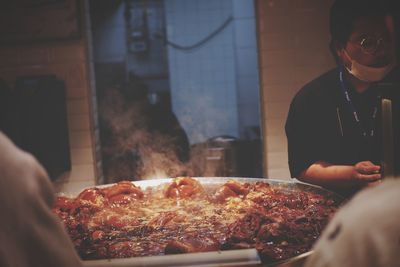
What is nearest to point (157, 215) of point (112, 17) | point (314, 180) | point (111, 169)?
point (314, 180)

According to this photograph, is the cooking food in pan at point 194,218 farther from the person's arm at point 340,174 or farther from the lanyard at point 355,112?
the lanyard at point 355,112

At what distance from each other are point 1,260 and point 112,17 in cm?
611

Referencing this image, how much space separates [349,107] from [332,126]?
18cm

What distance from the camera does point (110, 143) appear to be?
5195 millimetres

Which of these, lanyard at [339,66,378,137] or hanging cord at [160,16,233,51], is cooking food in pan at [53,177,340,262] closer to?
lanyard at [339,66,378,137]

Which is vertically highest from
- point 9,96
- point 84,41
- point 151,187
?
point 84,41

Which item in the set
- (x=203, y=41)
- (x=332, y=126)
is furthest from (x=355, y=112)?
(x=203, y=41)

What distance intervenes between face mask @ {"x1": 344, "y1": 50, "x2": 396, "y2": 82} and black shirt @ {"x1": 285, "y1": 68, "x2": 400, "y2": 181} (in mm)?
42

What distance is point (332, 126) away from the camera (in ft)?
10.7

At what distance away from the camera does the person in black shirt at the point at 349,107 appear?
309cm

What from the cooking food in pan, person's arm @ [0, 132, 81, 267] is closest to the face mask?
the cooking food in pan

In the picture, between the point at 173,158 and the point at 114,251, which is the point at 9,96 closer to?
the point at 173,158

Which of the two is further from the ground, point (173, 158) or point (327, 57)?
point (327, 57)

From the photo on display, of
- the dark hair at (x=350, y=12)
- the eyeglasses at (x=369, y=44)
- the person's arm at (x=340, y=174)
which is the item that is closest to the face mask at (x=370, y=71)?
the eyeglasses at (x=369, y=44)
